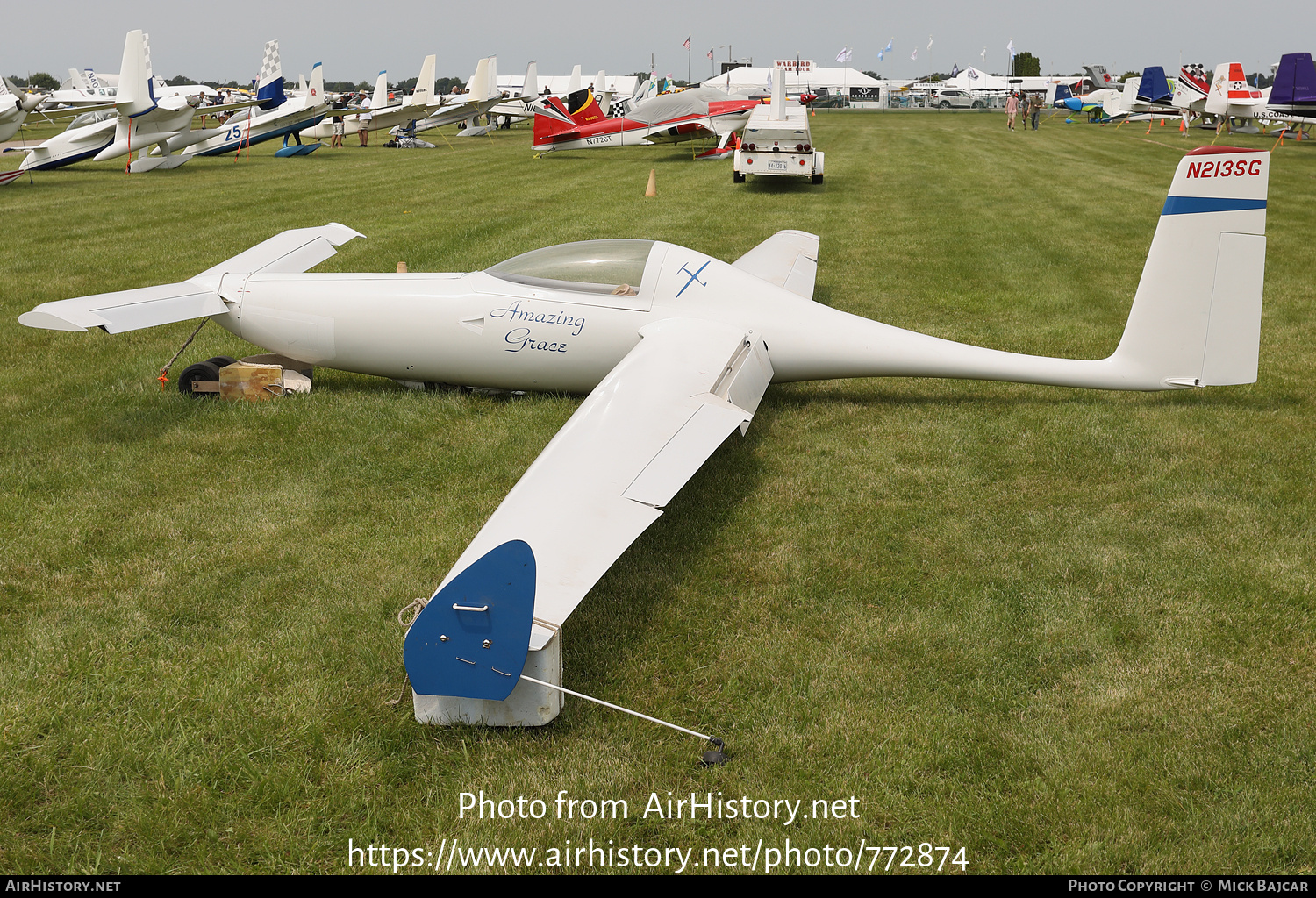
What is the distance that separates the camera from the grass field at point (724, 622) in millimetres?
3357

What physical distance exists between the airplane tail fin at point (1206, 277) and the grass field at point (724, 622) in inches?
21.0

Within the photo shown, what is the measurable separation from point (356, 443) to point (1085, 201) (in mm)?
18251

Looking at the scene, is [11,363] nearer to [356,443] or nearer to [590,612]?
[356,443]

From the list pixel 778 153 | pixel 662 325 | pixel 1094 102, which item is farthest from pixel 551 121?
pixel 1094 102

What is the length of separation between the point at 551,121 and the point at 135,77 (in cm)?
1406

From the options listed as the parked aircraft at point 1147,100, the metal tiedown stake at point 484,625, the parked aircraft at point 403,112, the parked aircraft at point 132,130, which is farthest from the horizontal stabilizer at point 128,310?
the parked aircraft at point 1147,100

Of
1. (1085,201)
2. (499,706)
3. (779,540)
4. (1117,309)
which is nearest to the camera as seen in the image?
(499,706)

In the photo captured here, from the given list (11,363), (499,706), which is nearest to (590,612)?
(499,706)

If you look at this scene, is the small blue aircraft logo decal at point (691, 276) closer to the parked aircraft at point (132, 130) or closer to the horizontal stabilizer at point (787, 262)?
the horizontal stabilizer at point (787, 262)
